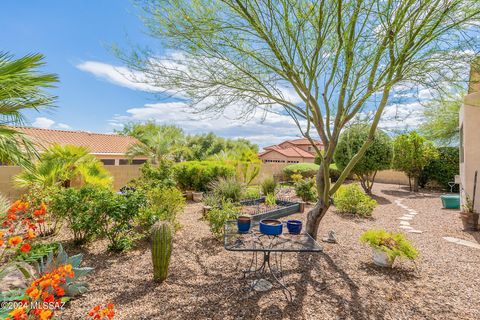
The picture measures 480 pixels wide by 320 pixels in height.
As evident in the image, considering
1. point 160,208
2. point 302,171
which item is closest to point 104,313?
point 160,208

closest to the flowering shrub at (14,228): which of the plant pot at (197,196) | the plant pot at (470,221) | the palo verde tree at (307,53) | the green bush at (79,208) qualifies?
the green bush at (79,208)

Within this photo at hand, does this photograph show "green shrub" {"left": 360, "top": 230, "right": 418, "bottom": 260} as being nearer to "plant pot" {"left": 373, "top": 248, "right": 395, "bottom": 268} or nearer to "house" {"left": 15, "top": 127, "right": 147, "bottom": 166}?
"plant pot" {"left": 373, "top": 248, "right": 395, "bottom": 268}

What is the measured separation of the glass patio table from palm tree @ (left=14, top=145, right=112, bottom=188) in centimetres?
535

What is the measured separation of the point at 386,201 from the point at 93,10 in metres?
12.1

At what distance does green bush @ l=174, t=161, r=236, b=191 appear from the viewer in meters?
10.9

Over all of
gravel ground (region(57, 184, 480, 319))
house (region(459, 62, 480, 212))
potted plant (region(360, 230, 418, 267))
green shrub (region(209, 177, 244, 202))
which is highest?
house (region(459, 62, 480, 212))

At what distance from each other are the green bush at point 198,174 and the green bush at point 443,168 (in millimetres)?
11847

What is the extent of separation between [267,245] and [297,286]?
2.36 ft

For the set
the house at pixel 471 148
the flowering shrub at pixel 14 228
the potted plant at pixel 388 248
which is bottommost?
the potted plant at pixel 388 248

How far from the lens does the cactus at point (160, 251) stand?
3490mm

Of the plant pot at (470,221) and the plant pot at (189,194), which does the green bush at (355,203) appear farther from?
the plant pot at (189,194)

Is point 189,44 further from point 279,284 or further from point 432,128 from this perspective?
point 432,128

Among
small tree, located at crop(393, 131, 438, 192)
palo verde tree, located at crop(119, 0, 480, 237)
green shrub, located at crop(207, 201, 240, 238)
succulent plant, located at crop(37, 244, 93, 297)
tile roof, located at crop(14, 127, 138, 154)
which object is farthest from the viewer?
tile roof, located at crop(14, 127, 138, 154)

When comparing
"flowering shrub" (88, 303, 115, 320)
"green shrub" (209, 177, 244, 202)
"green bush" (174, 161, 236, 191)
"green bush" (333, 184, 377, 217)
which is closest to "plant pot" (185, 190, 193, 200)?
"green bush" (174, 161, 236, 191)
